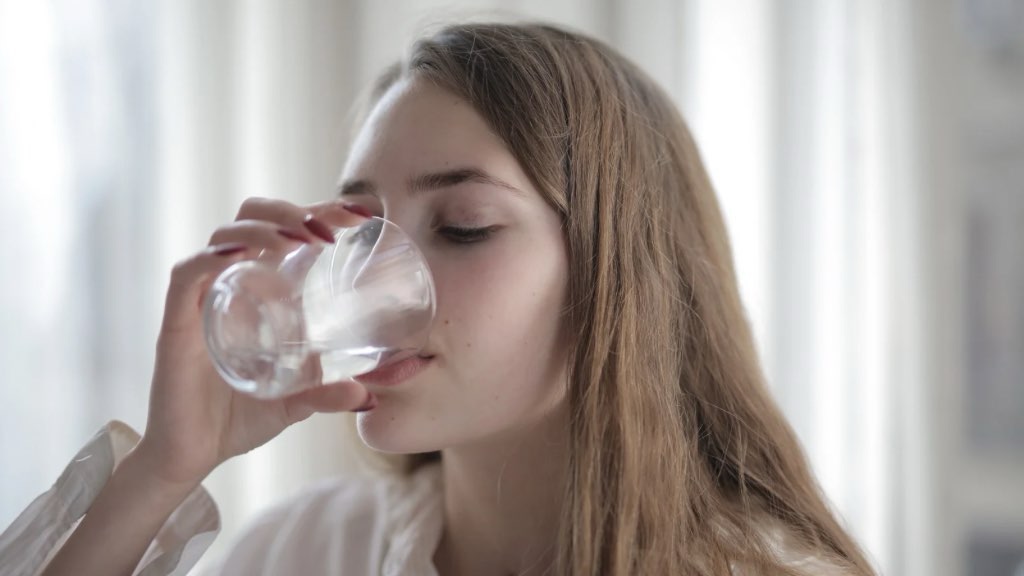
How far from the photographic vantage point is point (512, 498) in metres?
1.02

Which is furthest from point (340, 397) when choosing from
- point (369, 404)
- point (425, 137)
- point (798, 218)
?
point (798, 218)

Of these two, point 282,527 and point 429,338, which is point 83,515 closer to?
point 282,527

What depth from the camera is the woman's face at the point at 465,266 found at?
0.85 metres

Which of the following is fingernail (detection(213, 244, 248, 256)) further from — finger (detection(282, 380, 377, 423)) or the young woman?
finger (detection(282, 380, 377, 423))

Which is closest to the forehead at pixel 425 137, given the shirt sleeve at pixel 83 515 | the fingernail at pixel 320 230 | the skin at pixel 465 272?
the skin at pixel 465 272

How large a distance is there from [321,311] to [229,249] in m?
0.10

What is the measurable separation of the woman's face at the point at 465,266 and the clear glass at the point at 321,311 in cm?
4

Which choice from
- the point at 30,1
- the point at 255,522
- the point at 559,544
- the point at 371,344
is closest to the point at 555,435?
the point at 559,544

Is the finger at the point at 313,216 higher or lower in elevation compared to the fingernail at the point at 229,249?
higher

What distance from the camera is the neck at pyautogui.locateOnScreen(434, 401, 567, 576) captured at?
39.2 inches

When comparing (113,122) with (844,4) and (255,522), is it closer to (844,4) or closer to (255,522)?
(255,522)

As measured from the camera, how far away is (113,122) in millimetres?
1362

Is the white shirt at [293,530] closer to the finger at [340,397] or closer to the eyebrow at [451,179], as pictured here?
the finger at [340,397]

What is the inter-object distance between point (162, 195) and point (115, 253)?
116 mm
